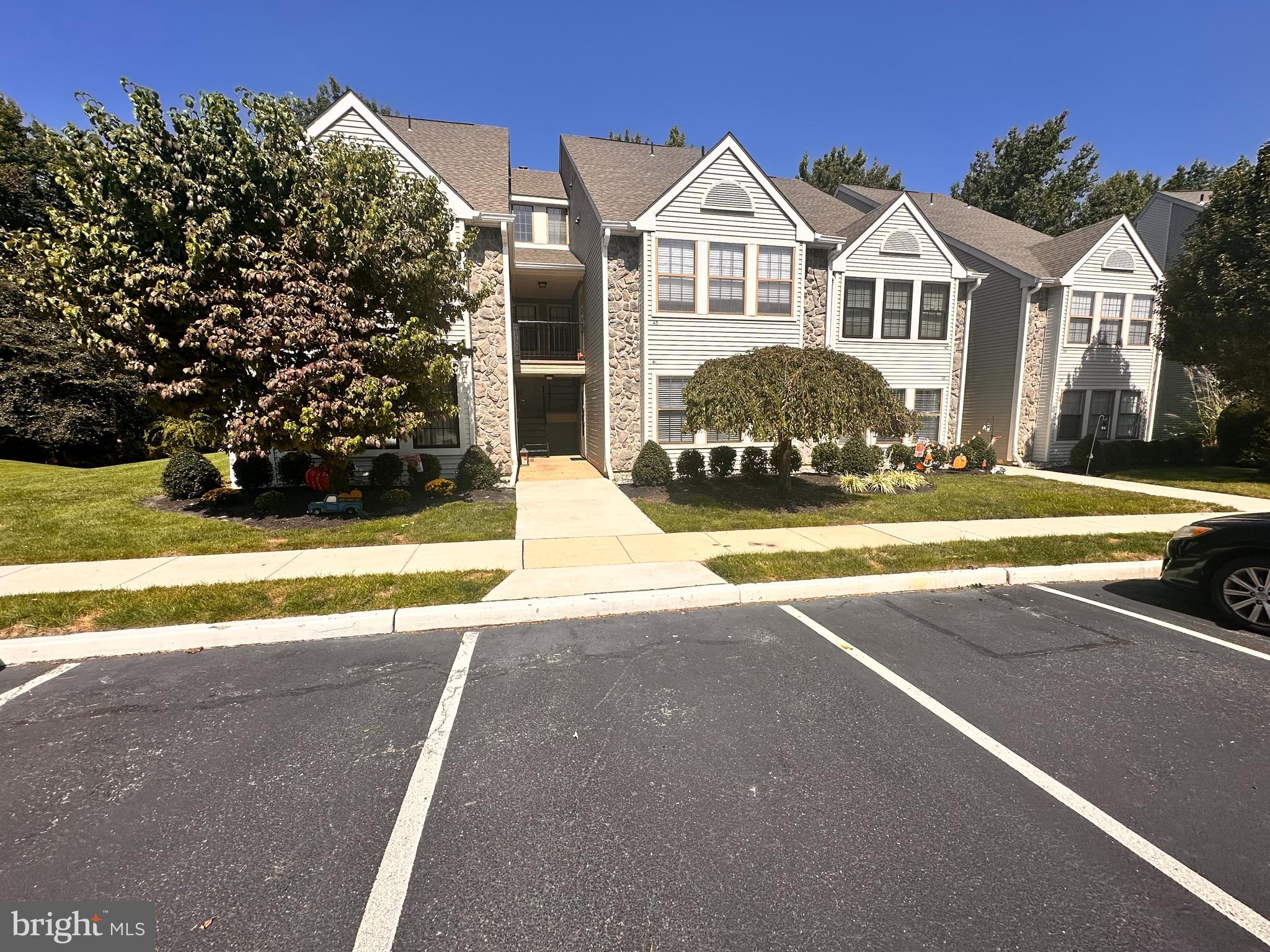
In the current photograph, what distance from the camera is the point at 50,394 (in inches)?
661

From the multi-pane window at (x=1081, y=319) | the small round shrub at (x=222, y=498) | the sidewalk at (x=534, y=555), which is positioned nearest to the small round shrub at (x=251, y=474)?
the small round shrub at (x=222, y=498)

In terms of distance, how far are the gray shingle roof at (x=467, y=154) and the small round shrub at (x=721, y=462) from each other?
824cm

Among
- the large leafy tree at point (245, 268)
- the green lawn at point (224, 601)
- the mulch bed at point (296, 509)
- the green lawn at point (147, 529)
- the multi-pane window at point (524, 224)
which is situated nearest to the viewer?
the green lawn at point (224, 601)

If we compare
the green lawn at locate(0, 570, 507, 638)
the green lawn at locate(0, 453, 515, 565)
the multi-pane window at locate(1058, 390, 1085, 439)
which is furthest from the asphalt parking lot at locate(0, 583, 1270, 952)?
the multi-pane window at locate(1058, 390, 1085, 439)

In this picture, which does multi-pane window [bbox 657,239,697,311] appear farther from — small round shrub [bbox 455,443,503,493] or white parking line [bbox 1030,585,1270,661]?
white parking line [bbox 1030,585,1270,661]

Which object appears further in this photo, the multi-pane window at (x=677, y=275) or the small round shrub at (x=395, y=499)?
the multi-pane window at (x=677, y=275)

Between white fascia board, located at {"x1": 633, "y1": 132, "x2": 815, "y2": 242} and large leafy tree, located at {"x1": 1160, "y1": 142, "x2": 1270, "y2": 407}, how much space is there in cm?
1065

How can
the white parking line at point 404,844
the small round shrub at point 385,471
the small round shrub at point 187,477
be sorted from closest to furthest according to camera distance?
the white parking line at point 404,844 → the small round shrub at point 187,477 → the small round shrub at point 385,471

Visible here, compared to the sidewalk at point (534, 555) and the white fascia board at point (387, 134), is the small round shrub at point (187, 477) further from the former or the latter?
the white fascia board at point (387, 134)

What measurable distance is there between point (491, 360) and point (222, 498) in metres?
6.51

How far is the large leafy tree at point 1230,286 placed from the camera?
13.4 meters

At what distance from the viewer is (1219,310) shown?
1401 cm

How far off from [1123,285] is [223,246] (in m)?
25.0

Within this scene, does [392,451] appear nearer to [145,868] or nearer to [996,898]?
[145,868]
